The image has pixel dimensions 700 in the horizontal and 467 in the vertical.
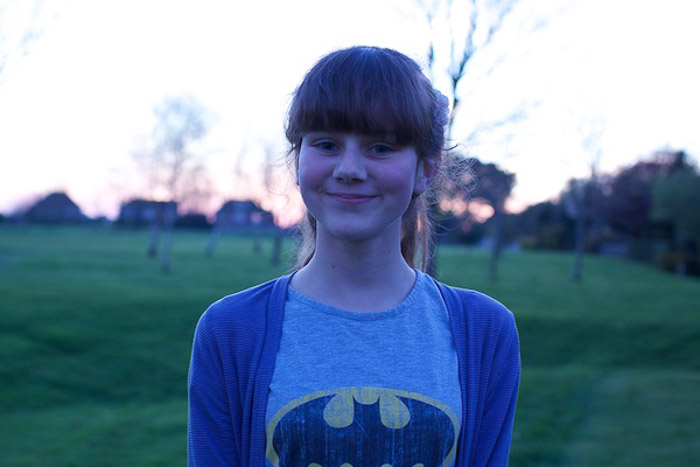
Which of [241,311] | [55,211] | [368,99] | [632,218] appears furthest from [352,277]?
[55,211]

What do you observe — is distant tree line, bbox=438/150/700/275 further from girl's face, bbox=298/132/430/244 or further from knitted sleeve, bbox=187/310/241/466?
knitted sleeve, bbox=187/310/241/466

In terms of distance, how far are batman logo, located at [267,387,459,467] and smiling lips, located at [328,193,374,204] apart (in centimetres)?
44

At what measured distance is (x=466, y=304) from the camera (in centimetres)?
160

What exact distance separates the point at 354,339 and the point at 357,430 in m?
0.21

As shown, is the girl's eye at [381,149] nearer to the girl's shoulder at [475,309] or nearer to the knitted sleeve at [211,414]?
the girl's shoulder at [475,309]

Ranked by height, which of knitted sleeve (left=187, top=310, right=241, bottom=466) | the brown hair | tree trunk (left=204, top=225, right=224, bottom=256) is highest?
the brown hair

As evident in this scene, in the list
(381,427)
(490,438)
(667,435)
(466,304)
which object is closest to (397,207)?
(466,304)

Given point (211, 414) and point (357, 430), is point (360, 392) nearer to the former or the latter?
point (357, 430)

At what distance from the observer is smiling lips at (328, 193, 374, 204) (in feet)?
4.75

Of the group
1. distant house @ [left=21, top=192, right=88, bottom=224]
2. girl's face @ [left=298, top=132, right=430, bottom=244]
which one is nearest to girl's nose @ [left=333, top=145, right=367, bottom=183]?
girl's face @ [left=298, top=132, right=430, bottom=244]

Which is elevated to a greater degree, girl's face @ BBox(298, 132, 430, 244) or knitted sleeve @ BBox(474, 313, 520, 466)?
girl's face @ BBox(298, 132, 430, 244)

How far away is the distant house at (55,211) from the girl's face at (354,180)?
62021 millimetres

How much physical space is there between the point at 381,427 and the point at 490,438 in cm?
33

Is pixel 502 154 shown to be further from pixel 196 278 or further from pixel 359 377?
pixel 196 278
